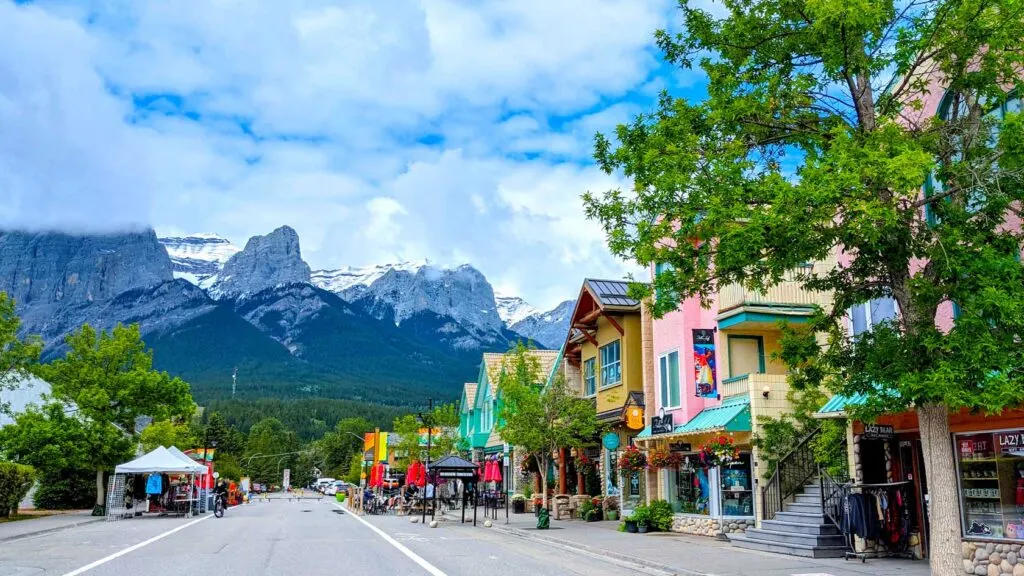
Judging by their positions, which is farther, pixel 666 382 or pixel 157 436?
pixel 157 436

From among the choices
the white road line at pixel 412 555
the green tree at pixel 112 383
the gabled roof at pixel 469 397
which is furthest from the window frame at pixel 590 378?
the gabled roof at pixel 469 397

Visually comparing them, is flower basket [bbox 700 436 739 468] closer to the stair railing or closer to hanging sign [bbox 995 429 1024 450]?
the stair railing

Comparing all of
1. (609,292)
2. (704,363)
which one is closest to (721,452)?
(704,363)

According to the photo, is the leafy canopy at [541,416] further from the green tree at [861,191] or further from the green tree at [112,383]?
the green tree at [112,383]

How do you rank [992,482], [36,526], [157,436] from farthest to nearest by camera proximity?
[157,436], [36,526], [992,482]

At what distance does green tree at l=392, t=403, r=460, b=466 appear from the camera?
165 feet

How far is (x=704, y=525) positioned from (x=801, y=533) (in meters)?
5.48

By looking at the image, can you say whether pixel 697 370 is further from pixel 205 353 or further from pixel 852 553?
pixel 205 353

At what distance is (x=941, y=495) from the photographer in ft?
35.0

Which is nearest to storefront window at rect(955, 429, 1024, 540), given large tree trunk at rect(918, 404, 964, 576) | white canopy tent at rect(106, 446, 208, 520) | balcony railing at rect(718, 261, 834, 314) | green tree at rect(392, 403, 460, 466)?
large tree trunk at rect(918, 404, 964, 576)

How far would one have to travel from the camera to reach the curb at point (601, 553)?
15211 mm

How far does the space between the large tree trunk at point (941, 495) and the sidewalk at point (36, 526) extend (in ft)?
75.5

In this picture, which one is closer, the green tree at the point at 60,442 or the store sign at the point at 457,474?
the store sign at the point at 457,474

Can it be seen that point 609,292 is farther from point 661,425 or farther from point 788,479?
point 788,479
